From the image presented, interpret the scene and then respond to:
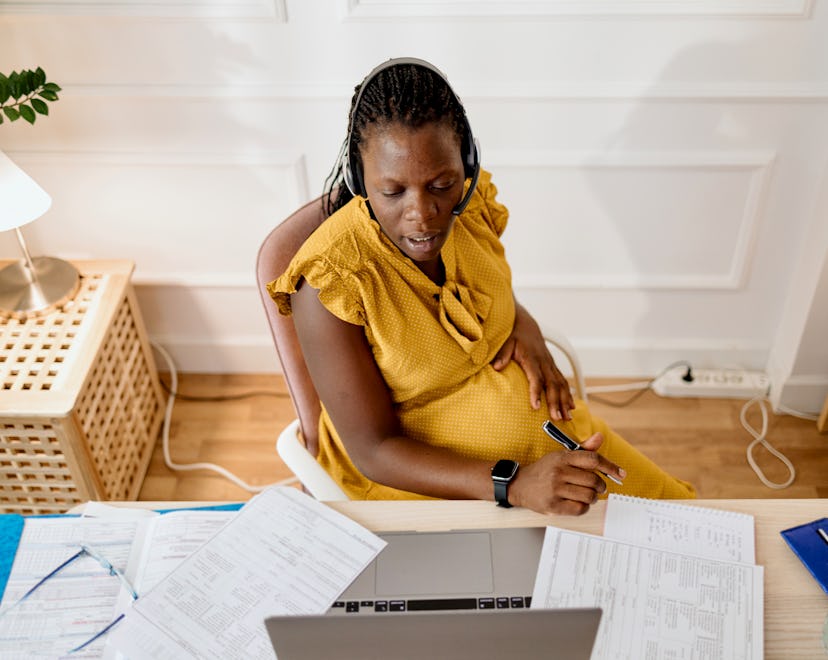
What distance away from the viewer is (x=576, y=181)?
216 cm

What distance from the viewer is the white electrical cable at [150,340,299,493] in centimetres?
230

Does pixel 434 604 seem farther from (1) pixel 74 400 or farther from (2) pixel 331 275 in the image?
(1) pixel 74 400

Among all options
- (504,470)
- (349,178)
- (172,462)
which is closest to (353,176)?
(349,178)

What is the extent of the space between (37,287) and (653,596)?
5.45 feet

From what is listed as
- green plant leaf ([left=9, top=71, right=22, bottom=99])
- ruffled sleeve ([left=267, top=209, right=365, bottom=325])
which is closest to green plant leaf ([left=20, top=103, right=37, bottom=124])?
green plant leaf ([left=9, top=71, right=22, bottom=99])

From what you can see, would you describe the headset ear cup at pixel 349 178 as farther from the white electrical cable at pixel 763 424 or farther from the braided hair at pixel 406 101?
the white electrical cable at pixel 763 424

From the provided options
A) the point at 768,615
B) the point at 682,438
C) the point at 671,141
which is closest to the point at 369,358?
the point at 768,615

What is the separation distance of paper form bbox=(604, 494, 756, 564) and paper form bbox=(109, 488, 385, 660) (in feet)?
1.14

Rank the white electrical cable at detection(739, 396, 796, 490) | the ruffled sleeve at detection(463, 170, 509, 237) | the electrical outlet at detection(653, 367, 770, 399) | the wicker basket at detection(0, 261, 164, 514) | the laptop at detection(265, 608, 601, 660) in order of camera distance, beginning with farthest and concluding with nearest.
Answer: the electrical outlet at detection(653, 367, 770, 399) → the white electrical cable at detection(739, 396, 796, 490) → the wicker basket at detection(0, 261, 164, 514) → the ruffled sleeve at detection(463, 170, 509, 237) → the laptop at detection(265, 608, 601, 660)

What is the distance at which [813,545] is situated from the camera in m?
1.16

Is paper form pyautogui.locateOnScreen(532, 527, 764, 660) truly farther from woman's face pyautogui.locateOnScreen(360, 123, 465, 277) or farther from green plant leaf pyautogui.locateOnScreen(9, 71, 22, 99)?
green plant leaf pyautogui.locateOnScreen(9, 71, 22, 99)

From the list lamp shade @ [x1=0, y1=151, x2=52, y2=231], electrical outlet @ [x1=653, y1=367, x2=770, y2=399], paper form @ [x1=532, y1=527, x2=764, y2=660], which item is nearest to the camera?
paper form @ [x1=532, y1=527, x2=764, y2=660]

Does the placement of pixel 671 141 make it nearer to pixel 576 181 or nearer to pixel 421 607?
pixel 576 181

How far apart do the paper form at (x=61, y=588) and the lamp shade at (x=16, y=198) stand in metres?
0.80
